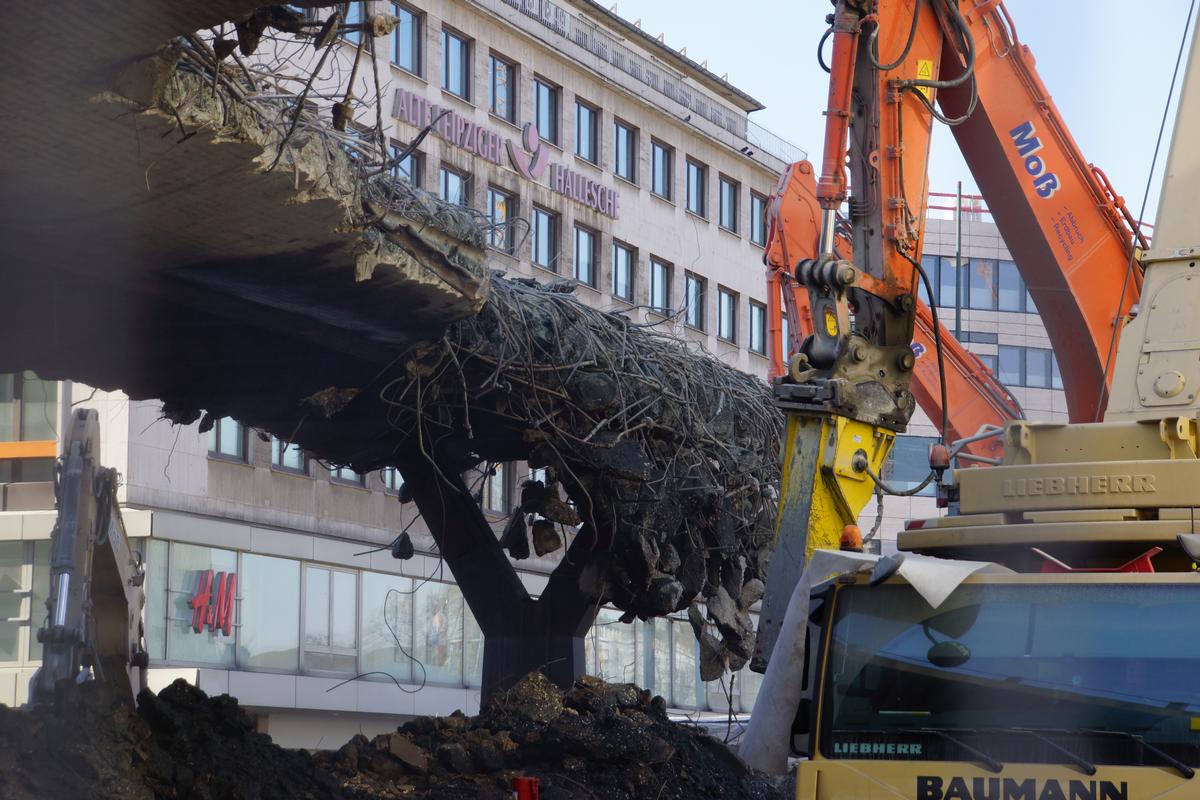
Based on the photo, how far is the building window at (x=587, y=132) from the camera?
43.4m

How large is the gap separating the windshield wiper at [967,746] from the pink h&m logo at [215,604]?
88.0 ft

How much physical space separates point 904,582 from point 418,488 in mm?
7500

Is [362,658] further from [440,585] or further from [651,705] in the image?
[651,705]

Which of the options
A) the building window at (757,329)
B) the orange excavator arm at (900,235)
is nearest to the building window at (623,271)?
the building window at (757,329)

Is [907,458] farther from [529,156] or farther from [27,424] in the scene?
[529,156]

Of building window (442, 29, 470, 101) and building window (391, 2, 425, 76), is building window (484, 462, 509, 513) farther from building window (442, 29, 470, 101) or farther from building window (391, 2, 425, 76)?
building window (391, 2, 425, 76)

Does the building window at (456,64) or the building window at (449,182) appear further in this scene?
the building window at (456,64)

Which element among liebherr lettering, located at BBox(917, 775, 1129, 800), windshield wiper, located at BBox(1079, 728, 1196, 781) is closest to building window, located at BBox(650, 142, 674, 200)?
liebherr lettering, located at BBox(917, 775, 1129, 800)

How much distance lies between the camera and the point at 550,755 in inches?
479

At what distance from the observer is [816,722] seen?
7098 millimetres

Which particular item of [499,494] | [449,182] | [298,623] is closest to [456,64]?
[449,182]

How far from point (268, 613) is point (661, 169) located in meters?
17.8

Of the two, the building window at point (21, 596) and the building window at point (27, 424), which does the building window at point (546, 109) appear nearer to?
the building window at point (27, 424)

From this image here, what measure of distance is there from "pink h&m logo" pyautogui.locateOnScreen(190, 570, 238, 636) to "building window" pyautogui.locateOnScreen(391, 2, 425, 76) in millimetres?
11303
